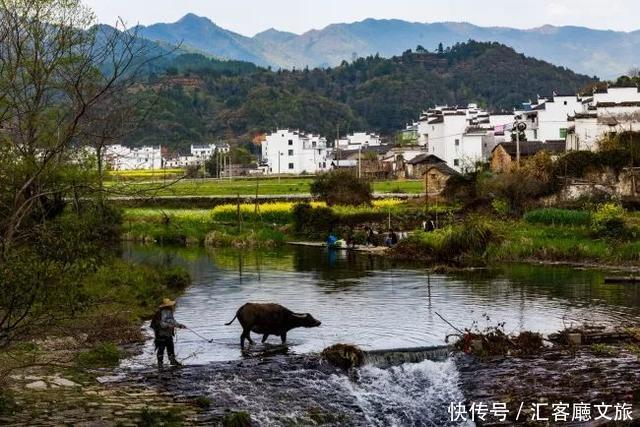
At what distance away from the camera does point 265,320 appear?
19.9 meters

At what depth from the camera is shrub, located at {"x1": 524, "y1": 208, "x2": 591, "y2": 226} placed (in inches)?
1565

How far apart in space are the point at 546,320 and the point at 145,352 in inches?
442

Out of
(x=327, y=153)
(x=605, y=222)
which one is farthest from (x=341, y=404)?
(x=327, y=153)

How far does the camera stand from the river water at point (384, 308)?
16516 mm

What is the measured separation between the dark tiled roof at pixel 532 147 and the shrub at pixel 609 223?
25862mm

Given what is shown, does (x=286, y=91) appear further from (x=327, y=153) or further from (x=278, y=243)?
(x=278, y=243)

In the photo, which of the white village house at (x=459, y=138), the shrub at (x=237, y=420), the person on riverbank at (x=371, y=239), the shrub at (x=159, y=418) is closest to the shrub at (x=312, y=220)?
the person on riverbank at (x=371, y=239)

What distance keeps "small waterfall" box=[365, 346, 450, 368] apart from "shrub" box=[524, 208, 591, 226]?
22805 mm

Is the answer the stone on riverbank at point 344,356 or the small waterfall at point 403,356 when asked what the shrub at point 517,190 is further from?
the stone on riverbank at point 344,356

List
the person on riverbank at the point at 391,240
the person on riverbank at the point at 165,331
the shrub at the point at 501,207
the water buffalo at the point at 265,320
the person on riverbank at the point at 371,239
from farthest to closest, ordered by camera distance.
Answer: the shrub at the point at 501,207 → the person on riverbank at the point at 371,239 → the person on riverbank at the point at 391,240 → the water buffalo at the point at 265,320 → the person on riverbank at the point at 165,331

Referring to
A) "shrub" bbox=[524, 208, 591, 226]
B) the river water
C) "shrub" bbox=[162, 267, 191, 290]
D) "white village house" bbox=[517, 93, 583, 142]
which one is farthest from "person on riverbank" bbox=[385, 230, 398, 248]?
"white village house" bbox=[517, 93, 583, 142]

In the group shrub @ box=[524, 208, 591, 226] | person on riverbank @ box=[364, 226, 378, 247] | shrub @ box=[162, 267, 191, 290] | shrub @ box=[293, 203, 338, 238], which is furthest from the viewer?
shrub @ box=[293, 203, 338, 238]

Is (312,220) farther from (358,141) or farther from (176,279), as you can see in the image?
(358,141)

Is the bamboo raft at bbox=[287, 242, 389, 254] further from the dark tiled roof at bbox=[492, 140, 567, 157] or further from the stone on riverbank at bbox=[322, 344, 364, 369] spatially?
the stone on riverbank at bbox=[322, 344, 364, 369]
